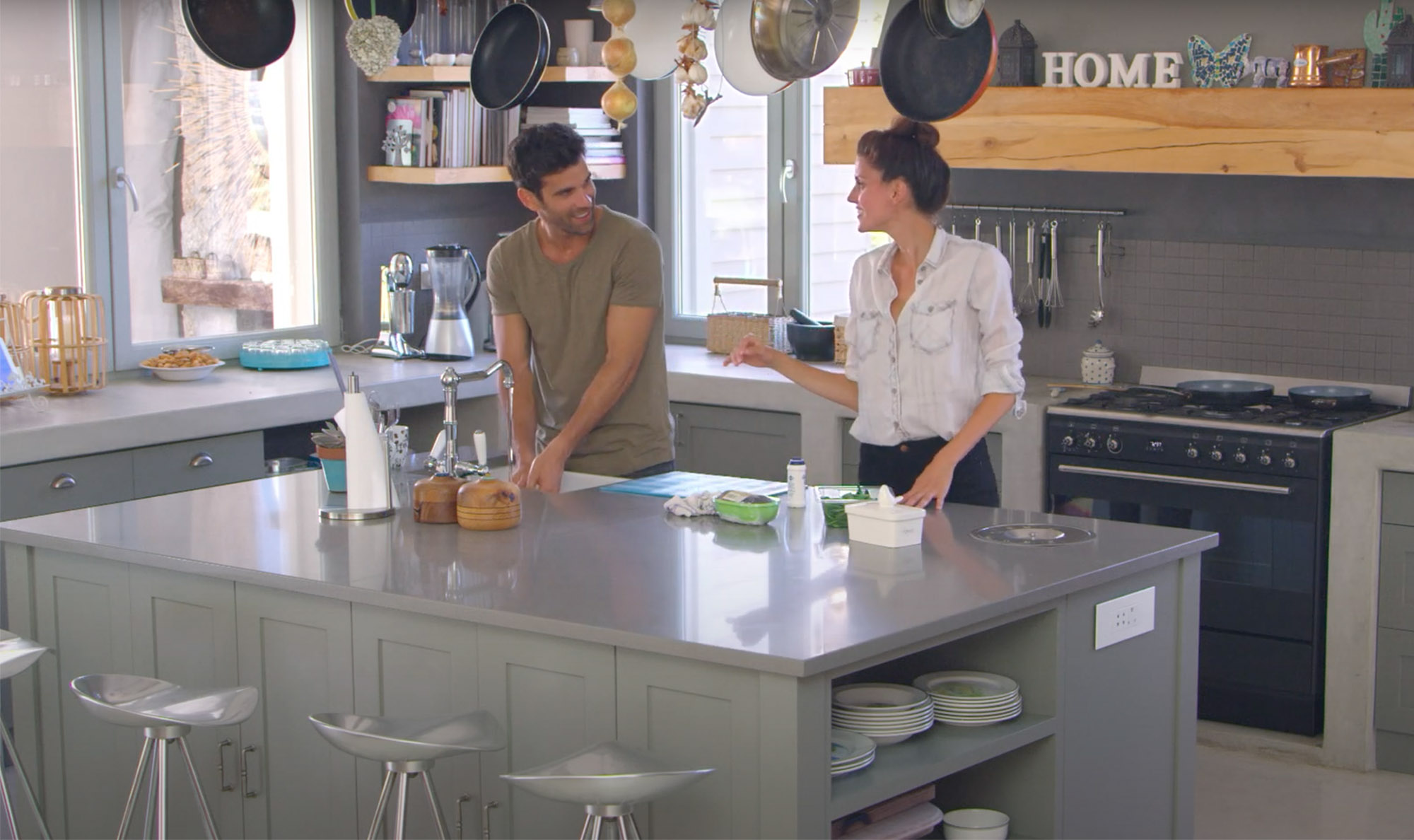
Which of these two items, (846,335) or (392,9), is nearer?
(846,335)

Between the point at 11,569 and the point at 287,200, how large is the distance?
2843 millimetres

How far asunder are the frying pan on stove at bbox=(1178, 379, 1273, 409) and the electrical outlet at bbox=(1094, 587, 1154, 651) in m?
1.97

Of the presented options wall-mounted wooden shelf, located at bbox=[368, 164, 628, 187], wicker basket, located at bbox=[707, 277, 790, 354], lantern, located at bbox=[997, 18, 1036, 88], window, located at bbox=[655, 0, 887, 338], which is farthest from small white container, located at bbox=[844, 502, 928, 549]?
wall-mounted wooden shelf, located at bbox=[368, 164, 628, 187]

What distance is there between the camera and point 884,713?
3189 millimetres

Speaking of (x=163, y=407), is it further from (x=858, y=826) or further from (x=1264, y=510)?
(x=1264, y=510)

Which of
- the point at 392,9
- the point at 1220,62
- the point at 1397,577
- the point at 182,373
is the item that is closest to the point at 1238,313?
the point at 1220,62

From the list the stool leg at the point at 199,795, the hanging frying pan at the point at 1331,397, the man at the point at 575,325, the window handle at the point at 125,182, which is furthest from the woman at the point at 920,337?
the window handle at the point at 125,182

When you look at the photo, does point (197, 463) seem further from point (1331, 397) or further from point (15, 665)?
point (1331, 397)

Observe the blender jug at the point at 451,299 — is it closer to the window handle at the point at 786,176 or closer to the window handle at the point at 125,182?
the window handle at the point at 125,182

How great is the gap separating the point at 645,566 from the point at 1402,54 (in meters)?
2.99

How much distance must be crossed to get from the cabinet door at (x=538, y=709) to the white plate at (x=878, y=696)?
456 millimetres

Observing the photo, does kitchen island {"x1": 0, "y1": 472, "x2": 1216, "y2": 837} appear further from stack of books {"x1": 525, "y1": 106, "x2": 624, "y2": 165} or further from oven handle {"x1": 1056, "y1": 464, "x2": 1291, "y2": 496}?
stack of books {"x1": 525, "y1": 106, "x2": 624, "y2": 165}

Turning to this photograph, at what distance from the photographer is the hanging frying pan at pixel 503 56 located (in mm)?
4348

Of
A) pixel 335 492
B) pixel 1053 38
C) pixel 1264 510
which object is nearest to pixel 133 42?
pixel 335 492
